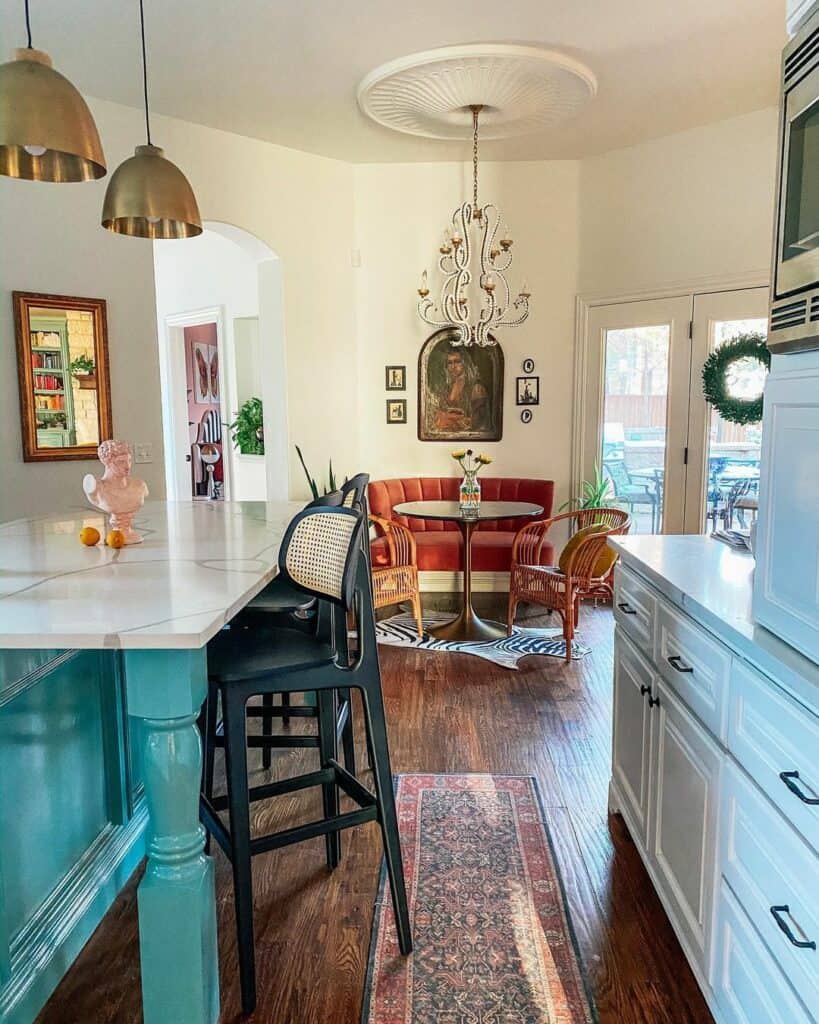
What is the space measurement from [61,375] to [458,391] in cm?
294

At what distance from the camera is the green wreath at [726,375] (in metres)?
4.60

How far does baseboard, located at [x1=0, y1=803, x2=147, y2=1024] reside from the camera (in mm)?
1598

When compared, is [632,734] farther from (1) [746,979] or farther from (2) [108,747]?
(2) [108,747]

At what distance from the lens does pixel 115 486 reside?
2.03 m

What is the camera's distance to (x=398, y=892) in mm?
1866

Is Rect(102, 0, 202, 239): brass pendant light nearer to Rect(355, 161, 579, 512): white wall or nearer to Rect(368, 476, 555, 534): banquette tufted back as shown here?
Rect(368, 476, 555, 534): banquette tufted back

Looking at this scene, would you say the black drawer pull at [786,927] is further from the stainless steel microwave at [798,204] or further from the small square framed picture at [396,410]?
the small square framed picture at [396,410]

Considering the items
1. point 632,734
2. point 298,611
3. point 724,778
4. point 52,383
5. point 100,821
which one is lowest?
point 100,821

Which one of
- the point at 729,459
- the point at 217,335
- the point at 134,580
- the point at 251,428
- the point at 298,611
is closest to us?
the point at 134,580

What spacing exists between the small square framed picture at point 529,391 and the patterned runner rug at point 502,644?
1908 mm

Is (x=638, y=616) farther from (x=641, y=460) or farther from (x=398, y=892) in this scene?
(x=641, y=460)

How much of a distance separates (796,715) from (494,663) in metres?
2.94

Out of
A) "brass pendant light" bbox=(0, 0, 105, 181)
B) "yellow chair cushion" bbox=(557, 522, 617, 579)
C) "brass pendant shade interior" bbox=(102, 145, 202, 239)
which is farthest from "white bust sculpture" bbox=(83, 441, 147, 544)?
"yellow chair cushion" bbox=(557, 522, 617, 579)

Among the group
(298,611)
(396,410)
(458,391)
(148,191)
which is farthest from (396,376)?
(298,611)
